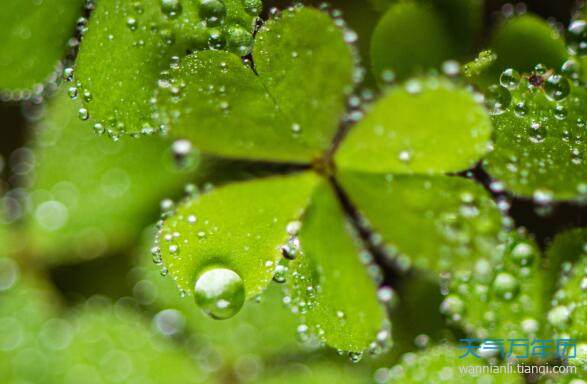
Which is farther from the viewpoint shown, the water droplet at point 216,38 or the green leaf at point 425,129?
the water droplet at point 216,38

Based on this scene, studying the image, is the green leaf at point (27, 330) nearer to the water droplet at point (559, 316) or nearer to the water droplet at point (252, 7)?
the water droplet at point (252, 7)

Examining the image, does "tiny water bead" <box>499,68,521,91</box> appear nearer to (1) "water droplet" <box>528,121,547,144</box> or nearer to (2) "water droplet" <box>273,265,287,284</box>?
(1) "water droplet" <box>528,121,547,144</box>

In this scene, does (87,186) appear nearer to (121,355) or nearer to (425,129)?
(121,355)

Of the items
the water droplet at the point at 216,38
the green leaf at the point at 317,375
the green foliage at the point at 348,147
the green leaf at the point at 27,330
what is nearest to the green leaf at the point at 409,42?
the green foliage at the point at 348,147

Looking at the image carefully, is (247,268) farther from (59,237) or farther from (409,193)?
(59,237)

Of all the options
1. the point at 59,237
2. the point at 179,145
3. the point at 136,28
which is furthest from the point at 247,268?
the point at 59,237

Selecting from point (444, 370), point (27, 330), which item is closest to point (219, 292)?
point (444, 370)

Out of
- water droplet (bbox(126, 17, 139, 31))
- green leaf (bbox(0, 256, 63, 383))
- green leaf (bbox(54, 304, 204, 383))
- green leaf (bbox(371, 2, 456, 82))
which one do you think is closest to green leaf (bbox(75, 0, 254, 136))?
water droplet (bbox(126, 17, 139, 31))
